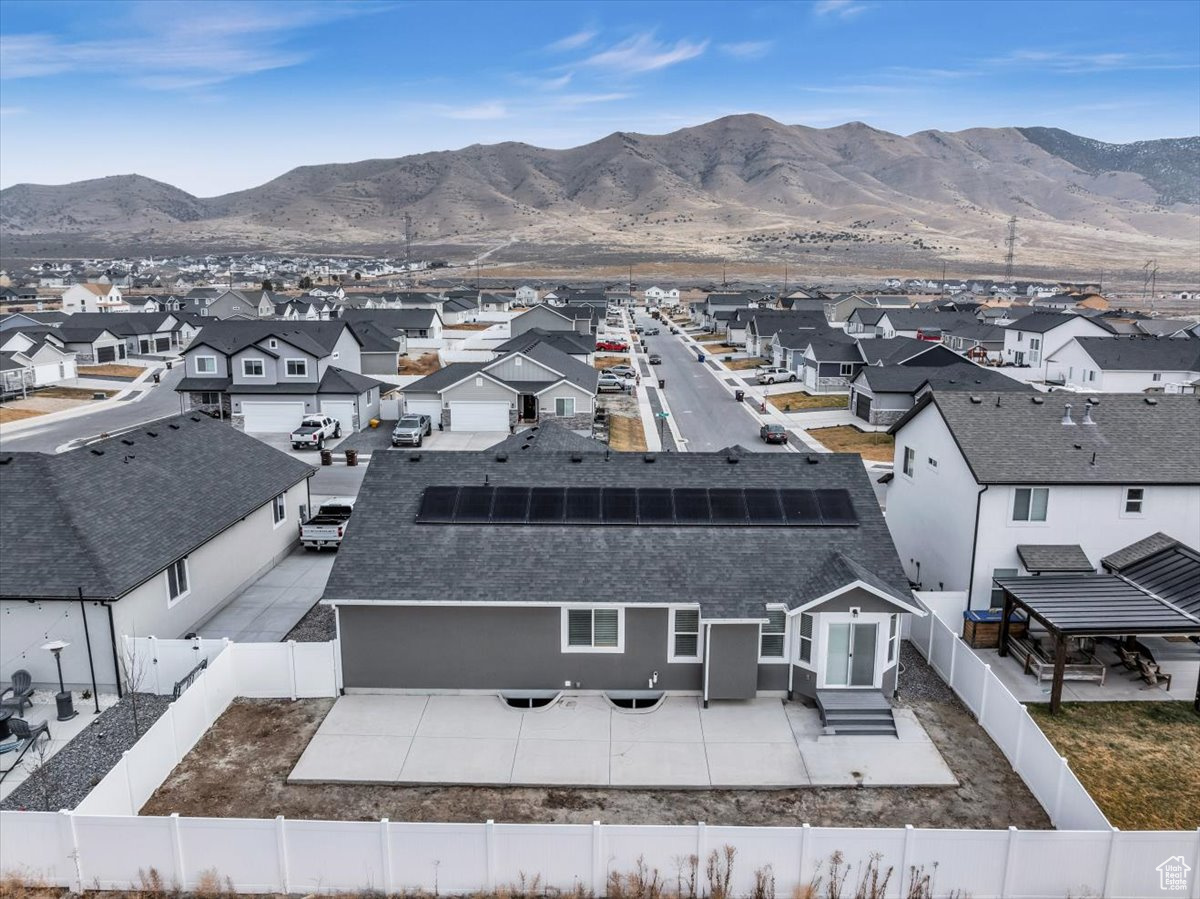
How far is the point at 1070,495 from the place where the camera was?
2509 cm

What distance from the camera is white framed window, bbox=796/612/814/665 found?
20141 mm

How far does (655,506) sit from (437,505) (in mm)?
5902

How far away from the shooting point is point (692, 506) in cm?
2245

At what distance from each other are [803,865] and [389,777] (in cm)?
861

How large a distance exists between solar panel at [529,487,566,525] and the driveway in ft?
20.5

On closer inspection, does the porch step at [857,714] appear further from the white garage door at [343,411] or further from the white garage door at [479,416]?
the white garage door at [343,411]

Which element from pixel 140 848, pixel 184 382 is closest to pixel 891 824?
pixel 140 848

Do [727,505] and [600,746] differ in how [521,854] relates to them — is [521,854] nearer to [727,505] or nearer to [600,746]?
[600,746]

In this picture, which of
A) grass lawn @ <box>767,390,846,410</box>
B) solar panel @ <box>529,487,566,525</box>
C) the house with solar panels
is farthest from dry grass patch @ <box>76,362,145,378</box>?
solar panel @ <box>529,487,566,525</box>

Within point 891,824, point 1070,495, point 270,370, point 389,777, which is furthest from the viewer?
point 270,370

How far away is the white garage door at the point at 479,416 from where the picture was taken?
5491 centimetres

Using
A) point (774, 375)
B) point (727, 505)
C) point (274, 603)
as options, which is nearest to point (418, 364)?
point (774, 375)

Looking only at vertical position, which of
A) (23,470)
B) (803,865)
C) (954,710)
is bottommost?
(954,710)

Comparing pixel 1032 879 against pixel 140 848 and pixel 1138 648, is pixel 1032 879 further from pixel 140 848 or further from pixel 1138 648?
pixel 140 848
